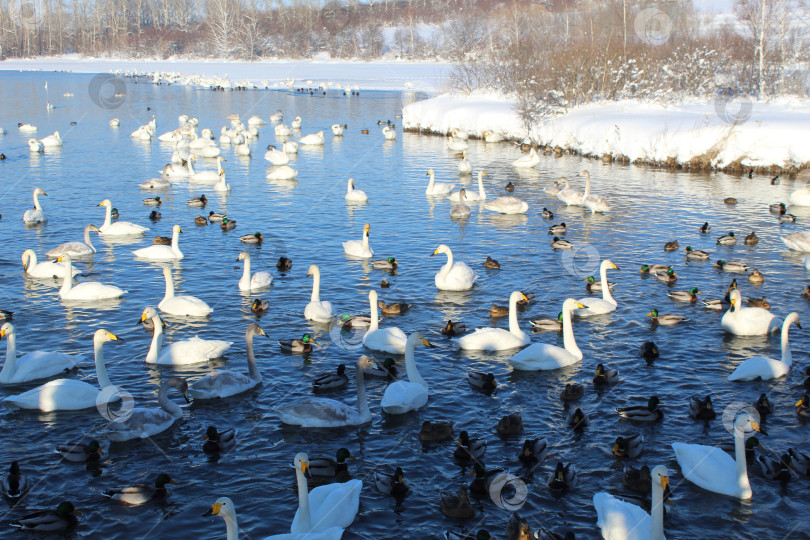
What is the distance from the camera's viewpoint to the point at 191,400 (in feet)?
42.9

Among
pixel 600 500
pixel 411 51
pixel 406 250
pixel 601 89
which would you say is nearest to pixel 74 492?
pixel 600 500

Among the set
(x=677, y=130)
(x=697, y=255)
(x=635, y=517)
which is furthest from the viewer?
(x=677, y=130)

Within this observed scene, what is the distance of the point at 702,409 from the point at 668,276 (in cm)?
752

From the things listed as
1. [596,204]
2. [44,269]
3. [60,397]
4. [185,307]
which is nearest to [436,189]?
[596,204]

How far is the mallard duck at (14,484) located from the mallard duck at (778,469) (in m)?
10.2

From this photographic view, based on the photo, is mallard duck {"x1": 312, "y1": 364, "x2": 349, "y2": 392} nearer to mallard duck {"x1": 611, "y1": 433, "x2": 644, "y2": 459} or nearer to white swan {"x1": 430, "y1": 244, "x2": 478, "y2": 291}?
mallard duck {"x1": 611, "y1": 433, "x2": 644, "y2": 459}

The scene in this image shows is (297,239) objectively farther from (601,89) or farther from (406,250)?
(601,89)

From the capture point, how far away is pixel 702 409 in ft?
40.1

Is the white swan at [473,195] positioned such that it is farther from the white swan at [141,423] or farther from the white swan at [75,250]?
the white swan at [141,423]

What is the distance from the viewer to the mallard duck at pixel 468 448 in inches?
434

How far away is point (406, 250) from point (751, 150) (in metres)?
21.2

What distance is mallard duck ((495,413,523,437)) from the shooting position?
1178 centimetres

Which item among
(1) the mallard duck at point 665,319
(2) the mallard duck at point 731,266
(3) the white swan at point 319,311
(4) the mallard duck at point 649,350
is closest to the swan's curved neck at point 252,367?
(3) the white swan at point 319,311

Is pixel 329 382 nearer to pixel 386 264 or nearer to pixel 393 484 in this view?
pixel 393 484
